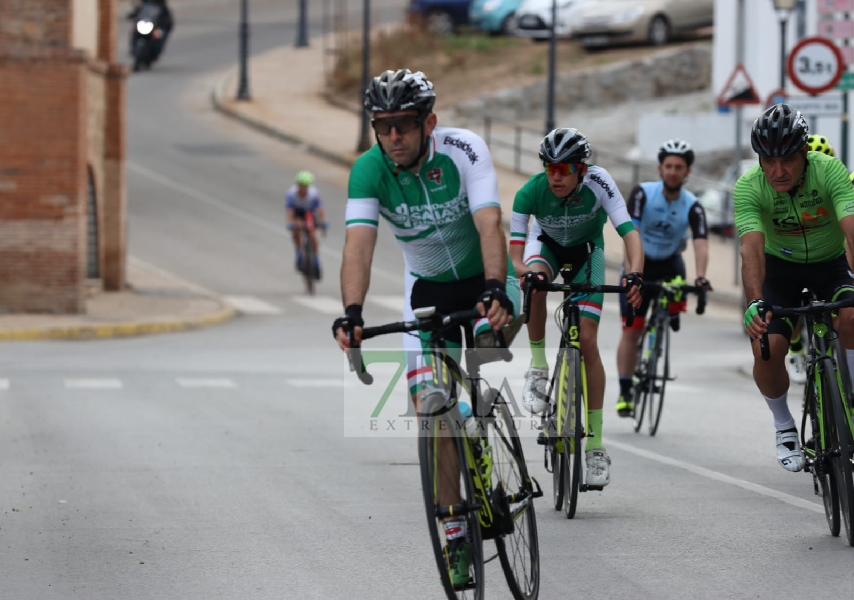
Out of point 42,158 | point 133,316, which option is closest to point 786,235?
point 133,316

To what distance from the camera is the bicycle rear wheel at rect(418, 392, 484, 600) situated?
5.97m

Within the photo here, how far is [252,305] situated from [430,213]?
18.5 m

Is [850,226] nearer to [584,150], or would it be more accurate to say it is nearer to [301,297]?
[584,150]

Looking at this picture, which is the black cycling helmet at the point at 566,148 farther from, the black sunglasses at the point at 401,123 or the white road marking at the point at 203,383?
the white road marking at the point at 203,383

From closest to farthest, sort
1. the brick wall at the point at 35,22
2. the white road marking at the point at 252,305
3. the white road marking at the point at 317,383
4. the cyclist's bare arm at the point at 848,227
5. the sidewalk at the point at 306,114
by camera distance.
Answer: the cyclist's bare arm at the point at 848,227 < the white road marking at the point at 317,383 < the brick wall at the point at 35,22 < the white road marking at the point at 252,305 < the sidewalk at the point at 306,114

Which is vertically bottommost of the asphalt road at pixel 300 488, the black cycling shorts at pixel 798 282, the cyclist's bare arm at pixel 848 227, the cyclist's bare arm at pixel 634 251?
the asphalt road at pixel 300 488

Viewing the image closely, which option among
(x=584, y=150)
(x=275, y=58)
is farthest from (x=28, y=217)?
(x=275, y=58)

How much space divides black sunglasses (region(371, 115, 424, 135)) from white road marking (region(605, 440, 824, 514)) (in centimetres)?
341

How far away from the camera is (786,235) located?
26.2 feet

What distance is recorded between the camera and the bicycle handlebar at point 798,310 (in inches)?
288

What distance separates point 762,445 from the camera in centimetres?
1134

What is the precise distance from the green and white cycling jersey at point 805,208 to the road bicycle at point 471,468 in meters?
1.85

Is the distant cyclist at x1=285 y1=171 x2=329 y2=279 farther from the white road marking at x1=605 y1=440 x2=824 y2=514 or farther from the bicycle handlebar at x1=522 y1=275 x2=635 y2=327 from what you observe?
the bicycle handlebar at x1=522 y1=275 x2=635 y2=327

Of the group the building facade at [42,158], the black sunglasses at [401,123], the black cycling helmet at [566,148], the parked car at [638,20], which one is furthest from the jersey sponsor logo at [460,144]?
the parked car at [638,20]
